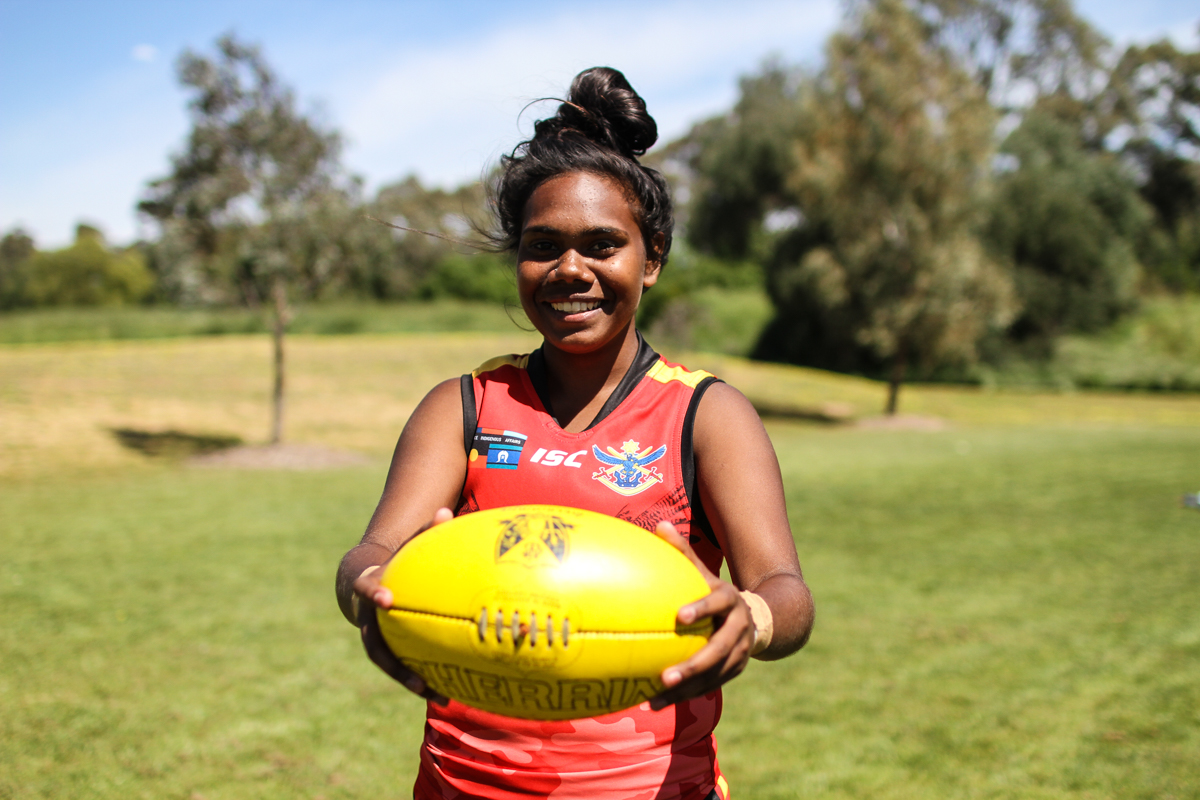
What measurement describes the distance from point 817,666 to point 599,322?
439 centimetres

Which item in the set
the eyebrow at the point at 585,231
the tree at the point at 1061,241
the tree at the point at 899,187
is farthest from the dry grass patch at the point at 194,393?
the tree at the point at 1061,241

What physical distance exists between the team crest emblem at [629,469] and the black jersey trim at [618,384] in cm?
9

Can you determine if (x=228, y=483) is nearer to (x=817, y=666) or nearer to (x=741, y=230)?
(x=817, y=666)

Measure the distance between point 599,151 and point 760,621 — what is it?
1.05 metres

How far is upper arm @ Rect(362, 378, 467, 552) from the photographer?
1808mm

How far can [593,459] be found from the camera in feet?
Result: 5.88

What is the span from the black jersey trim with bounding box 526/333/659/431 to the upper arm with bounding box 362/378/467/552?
182 millimetres

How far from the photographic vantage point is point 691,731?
5.77 feet

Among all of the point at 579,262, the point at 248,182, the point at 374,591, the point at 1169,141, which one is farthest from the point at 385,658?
the point at 1169,141

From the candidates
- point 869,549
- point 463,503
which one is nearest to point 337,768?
point 463,503

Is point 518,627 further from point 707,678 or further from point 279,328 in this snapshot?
point 279,328

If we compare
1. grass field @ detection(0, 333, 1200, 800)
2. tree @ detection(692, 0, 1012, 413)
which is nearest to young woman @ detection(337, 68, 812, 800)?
grass field @ detection(0, 333, 1200, 800)

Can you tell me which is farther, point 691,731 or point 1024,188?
point 1024,188

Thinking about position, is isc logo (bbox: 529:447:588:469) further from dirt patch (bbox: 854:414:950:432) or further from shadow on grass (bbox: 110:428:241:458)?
dirt patch (bbox: 854:414:950:432)
